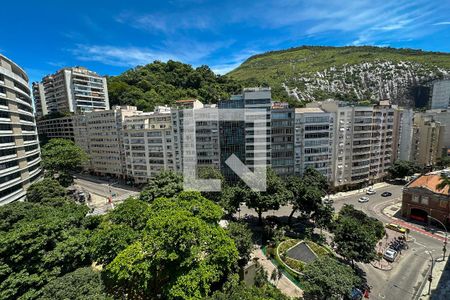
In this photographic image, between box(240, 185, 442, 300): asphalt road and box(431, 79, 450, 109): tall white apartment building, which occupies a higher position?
box(431, 79, 450, 109): tall white apartment building

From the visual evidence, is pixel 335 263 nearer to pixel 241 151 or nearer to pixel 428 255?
pixel 428 255

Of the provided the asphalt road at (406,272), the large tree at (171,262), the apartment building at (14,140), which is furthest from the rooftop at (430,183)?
the apartment building at (14,140)

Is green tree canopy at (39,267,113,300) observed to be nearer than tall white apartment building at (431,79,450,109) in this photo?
Yes

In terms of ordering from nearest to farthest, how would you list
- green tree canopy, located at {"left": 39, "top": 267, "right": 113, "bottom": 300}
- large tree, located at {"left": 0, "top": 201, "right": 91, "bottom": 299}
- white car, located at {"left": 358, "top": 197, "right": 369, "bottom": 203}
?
green tree canopy, located at {"left": 39, "top": 267, "right": 113, "bottom": 300} < large tree, located at {"left": 0, "top": 201, "right": 91, "bottom": 299} < white car, located at {"left": 358, "top": 197, "right": 369, "bottom": 203}

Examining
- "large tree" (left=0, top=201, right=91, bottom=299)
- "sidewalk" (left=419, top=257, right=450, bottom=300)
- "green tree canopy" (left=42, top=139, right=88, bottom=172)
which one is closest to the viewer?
"large tree" (left=0, top=201, right=91, bottom=299)

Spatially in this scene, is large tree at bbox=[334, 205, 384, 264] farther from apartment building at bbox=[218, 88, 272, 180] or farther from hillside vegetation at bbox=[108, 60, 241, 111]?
hillside vegetation at bbox=[108, 60, 241, 111]

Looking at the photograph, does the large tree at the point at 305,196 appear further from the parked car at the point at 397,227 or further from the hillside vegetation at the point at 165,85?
the hillside vegetation at the point at 165,85

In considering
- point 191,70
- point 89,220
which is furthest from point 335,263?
point 191,70

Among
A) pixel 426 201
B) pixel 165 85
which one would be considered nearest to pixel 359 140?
pixel 426 201
